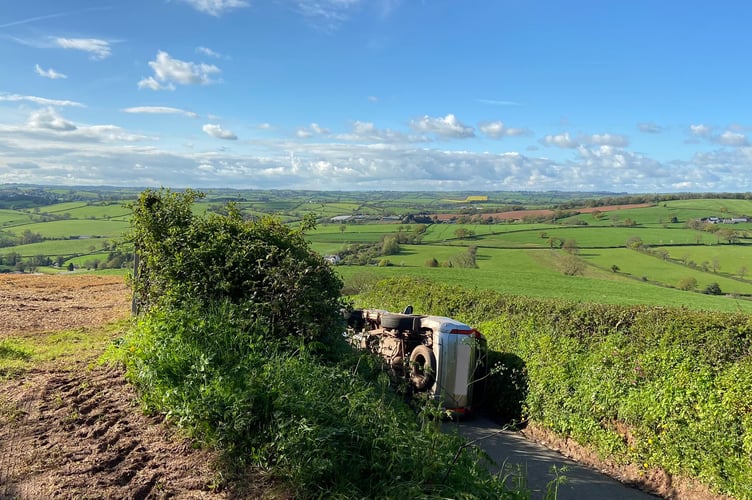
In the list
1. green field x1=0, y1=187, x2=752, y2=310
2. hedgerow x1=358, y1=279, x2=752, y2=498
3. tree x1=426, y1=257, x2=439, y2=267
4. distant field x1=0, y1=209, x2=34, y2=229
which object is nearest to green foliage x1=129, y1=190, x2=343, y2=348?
hedgerow x1=358, y1=279, x2=752, y2=498

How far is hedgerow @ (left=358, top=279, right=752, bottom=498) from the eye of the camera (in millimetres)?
6863

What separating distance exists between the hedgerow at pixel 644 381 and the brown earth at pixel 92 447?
632 centimetres

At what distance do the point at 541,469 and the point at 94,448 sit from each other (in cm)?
682

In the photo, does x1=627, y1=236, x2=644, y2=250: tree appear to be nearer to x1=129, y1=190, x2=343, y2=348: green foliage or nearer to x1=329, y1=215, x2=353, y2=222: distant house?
x1=329, y1=215, x2=353, y2=222: distant house

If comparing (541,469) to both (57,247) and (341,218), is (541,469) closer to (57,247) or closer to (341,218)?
(57,247)

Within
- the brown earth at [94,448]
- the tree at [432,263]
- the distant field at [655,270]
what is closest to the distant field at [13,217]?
the tree at [432,263]

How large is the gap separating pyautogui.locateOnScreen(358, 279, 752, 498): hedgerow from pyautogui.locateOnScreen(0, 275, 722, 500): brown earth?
24.3 inches

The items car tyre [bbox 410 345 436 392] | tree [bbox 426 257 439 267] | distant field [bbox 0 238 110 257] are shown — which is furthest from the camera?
distant field [bbox 0 238 110 257]

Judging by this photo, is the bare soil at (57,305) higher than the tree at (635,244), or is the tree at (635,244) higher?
the tree at (635,244)

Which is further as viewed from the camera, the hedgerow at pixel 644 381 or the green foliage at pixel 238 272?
the hedgerow at pixel 644 381

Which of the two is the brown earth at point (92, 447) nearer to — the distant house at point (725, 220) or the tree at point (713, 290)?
the tree at point (713, 290)

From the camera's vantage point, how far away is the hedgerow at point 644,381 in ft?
22.5

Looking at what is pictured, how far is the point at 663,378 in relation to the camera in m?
7.90

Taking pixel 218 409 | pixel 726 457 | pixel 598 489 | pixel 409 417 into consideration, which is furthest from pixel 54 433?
pixel 726 457
